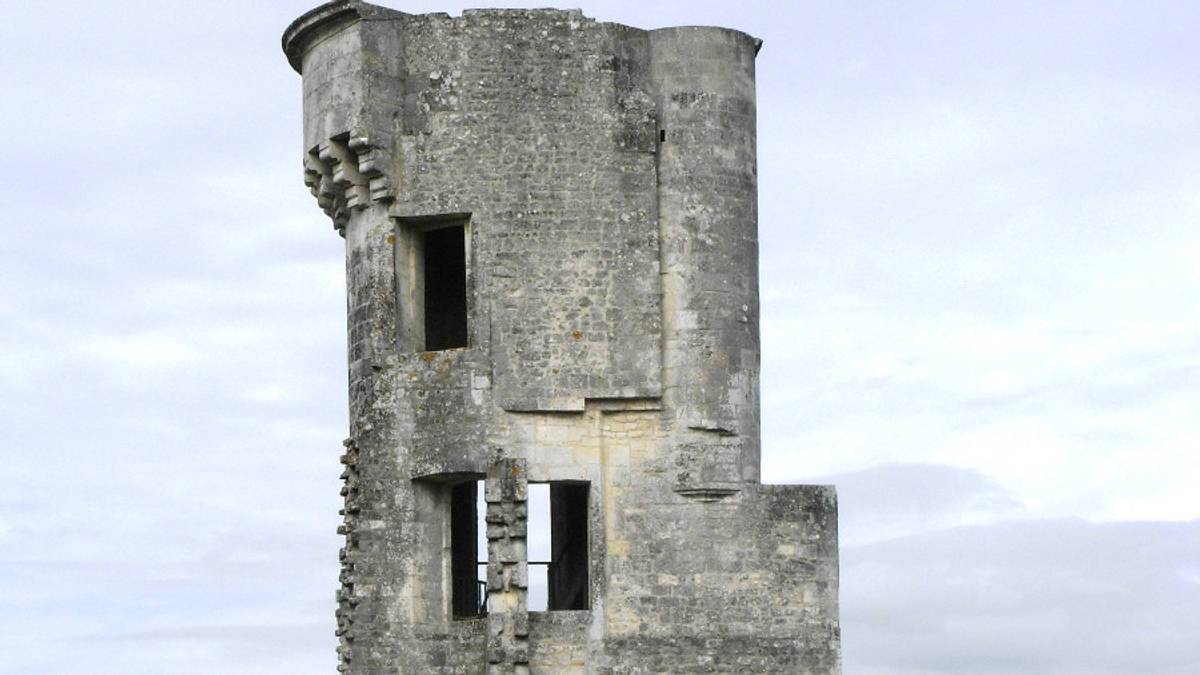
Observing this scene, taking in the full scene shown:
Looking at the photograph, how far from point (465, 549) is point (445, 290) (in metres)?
2.67

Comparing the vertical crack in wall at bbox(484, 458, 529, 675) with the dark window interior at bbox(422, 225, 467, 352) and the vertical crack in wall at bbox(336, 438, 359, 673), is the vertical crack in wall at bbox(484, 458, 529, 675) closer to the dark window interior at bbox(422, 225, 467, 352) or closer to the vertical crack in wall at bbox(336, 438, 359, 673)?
the vertical crack in wall at bbox(336, 438, 359, 673)

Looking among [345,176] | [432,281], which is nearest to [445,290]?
[432,281]

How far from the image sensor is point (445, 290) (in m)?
30.0

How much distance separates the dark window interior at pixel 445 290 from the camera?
97.7 feet

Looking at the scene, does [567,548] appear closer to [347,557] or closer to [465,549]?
[465,549]

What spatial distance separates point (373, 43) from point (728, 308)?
421 cm

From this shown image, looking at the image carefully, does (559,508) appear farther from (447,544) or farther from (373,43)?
(373,43)

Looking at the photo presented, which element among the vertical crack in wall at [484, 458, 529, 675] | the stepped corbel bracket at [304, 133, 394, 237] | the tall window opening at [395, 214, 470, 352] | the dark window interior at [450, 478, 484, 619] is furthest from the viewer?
the dark window interior at [450, 478, 484, 619]

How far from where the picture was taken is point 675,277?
27531 mm

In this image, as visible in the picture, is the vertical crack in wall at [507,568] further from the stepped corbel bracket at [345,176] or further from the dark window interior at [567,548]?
the dark window interior at [567,548]

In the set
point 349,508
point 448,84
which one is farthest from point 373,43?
point 349,508

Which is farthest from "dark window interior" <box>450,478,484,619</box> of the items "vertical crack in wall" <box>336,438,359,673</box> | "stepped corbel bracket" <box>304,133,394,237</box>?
"stepped corbel bracket" <box>304,133,394,237</box>

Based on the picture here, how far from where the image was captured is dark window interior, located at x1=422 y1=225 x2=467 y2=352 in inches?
1172

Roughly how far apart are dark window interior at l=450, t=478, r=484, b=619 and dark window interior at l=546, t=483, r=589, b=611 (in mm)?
1397
